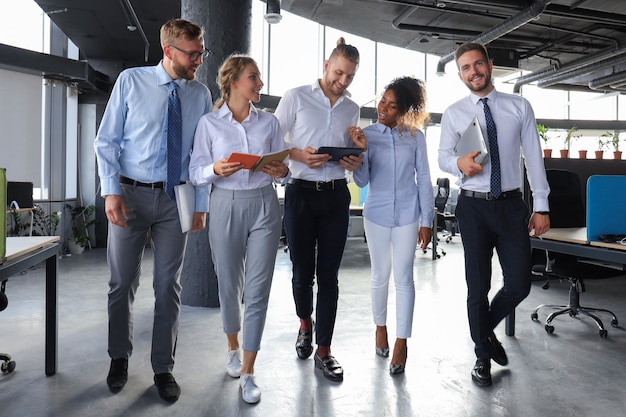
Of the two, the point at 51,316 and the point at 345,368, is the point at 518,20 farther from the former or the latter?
the point at 51,316

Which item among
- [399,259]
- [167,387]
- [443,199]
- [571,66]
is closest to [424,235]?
[399,259]

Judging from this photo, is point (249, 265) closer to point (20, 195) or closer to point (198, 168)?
point (198, 168)

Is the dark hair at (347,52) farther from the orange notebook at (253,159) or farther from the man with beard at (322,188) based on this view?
the orange notebook at (253,159)

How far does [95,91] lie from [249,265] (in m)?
7.26

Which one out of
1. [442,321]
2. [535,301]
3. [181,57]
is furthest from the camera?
[535,301]

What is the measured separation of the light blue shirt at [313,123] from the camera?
2.68m

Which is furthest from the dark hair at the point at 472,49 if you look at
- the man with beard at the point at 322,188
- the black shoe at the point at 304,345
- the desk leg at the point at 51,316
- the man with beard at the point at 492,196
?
the desk leg at the point at 51,316

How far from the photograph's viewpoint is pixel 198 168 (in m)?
2.35

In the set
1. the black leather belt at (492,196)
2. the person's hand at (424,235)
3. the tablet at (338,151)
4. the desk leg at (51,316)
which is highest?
the tablet at (338,151)

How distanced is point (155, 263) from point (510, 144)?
1.94 metres

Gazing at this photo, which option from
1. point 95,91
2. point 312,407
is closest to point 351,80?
point 312,407

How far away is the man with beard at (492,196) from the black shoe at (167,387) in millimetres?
1567

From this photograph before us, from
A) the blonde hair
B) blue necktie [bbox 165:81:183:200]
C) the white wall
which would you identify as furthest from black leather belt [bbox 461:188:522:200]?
the white wall

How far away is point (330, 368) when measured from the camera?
107 inches
